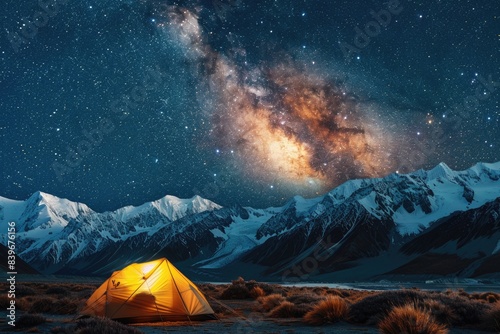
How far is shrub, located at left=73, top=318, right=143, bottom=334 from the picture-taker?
11844 mm

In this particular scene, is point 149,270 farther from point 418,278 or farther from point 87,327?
point 418,278

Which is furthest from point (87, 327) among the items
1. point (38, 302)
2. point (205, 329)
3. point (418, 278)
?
point (418, 278)

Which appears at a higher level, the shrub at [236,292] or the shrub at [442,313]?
the shrub at [442,313]

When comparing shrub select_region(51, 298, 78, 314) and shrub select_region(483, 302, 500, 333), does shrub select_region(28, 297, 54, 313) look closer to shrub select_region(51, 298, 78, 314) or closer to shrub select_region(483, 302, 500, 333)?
shrub select_region(51, 298, 78, 314)

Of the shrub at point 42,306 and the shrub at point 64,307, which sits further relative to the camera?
the shrub at point 42,306

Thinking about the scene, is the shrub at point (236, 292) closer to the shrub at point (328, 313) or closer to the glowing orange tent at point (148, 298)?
the glowing orange tent at point (148, 298)

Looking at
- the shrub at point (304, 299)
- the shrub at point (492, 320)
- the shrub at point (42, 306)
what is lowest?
the shrub at point (42, 306)

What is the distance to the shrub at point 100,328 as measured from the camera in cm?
1184

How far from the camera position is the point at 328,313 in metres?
16.8

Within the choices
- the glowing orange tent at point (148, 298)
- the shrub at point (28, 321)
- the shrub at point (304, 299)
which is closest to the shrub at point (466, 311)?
the shrub at point (304, 299)

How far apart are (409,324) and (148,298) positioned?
34.8 ft

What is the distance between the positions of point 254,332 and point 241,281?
76.4 feet

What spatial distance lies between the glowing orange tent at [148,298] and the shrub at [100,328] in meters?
4.21

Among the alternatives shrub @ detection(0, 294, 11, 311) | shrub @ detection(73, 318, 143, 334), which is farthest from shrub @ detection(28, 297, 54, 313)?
shrub @ detection(73, 318, 143, 334)
